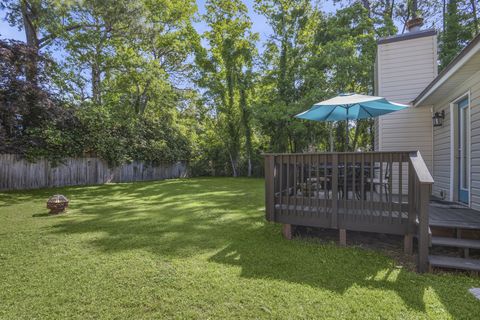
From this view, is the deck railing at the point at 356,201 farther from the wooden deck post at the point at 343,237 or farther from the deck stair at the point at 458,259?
the deck stair at the point at 458,259

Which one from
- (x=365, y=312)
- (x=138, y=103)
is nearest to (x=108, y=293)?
(x=365, y=312)

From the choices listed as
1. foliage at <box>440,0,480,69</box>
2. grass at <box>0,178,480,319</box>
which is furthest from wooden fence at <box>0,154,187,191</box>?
foliage at <box>440,0,480,69</box>

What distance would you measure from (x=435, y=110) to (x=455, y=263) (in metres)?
4.86

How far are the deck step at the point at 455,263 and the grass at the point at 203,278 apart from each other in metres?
0.11

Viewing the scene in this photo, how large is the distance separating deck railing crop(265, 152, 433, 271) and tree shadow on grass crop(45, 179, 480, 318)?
0.36 m

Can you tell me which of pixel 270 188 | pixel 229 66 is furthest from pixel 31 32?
pixel 270 188

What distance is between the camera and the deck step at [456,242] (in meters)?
3.14

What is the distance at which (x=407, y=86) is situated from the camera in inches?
276

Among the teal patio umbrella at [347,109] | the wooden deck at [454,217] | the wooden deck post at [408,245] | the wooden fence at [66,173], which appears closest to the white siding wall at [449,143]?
the wooden deck at [454,217]

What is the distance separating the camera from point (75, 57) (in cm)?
1366

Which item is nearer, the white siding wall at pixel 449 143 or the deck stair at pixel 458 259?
the deck stair at pixel 458 259

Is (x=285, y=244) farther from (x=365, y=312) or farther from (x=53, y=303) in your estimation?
(x=53, y=303)

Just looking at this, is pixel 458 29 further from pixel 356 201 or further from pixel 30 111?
pixel 30 111

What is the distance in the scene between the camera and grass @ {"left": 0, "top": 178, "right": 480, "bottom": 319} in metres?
2.26
